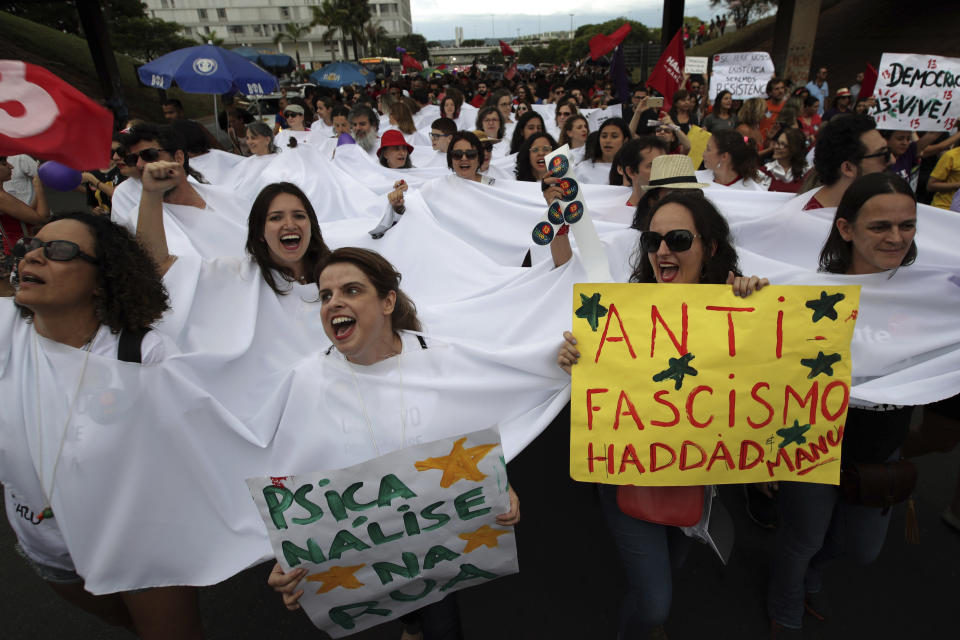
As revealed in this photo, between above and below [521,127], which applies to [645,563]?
below

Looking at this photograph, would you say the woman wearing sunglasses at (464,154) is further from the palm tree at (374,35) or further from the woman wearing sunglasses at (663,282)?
the palm tree at (374,35)

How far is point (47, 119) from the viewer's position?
2576 millimetres

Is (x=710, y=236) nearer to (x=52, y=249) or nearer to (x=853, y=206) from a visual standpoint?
(x=853, y=206)

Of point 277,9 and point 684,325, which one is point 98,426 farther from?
point 277,9

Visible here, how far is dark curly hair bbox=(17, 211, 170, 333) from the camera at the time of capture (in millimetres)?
2002

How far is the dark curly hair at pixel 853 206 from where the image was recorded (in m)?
2.25

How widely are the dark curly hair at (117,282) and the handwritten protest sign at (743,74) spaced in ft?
31.2

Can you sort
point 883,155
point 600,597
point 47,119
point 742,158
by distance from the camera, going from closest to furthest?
point 47,119 < point 600,597 < point 883,155 < point 742,158

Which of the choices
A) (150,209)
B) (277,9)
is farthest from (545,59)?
(150,209)

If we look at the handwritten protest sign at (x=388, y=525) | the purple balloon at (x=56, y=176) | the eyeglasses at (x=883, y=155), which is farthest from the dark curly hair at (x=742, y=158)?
the purple balloon at (x=56, y=176)

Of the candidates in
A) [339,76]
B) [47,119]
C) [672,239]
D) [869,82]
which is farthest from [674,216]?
[339,76]

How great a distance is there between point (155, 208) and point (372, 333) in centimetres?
171

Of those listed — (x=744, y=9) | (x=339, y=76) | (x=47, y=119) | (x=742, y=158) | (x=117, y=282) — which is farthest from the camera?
(x=744, y=9)

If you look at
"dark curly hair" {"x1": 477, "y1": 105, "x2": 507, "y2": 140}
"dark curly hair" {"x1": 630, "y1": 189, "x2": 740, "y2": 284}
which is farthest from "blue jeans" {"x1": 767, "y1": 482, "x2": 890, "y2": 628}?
"dark curly hair" {"x1": 477, "y1": 105, "x2": 507, "y2": 140}
